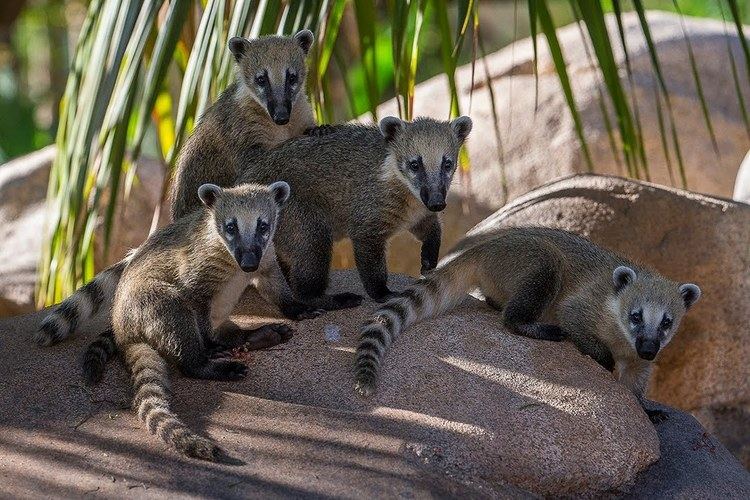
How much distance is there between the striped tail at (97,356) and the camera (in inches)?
173

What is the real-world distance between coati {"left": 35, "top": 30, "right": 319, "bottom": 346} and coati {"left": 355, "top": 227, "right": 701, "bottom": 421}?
1.15m

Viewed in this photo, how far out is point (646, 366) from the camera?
502 cm

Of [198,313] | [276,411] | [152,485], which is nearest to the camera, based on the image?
[152,485]

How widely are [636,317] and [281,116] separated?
1982 millimetres

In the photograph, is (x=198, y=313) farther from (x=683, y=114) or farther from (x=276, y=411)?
(x=683, y=114)

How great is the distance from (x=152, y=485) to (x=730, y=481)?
7.77 ft

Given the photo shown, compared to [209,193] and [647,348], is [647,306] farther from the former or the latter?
[209,193]

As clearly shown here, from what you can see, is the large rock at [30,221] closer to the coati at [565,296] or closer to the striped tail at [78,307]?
the striped tail at [78,307]

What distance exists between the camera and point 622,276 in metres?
4.96

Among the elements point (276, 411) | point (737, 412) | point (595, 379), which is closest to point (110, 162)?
point (276, 411)

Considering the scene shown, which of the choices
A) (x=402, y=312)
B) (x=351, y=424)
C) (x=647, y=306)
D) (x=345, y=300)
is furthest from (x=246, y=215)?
(x=647, y=306)

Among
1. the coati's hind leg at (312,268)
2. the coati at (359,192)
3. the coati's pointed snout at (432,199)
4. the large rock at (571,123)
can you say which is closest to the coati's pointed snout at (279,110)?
the coati at (359,192)

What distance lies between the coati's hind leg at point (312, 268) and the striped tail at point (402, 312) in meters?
0.35

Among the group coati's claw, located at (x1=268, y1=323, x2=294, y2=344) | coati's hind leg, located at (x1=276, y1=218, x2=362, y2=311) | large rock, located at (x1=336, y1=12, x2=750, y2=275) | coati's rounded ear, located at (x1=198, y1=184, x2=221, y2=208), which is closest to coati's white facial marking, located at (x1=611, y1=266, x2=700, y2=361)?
coati's hind leg, located at (x1=276, y1=218, x2=362, y2=311)
